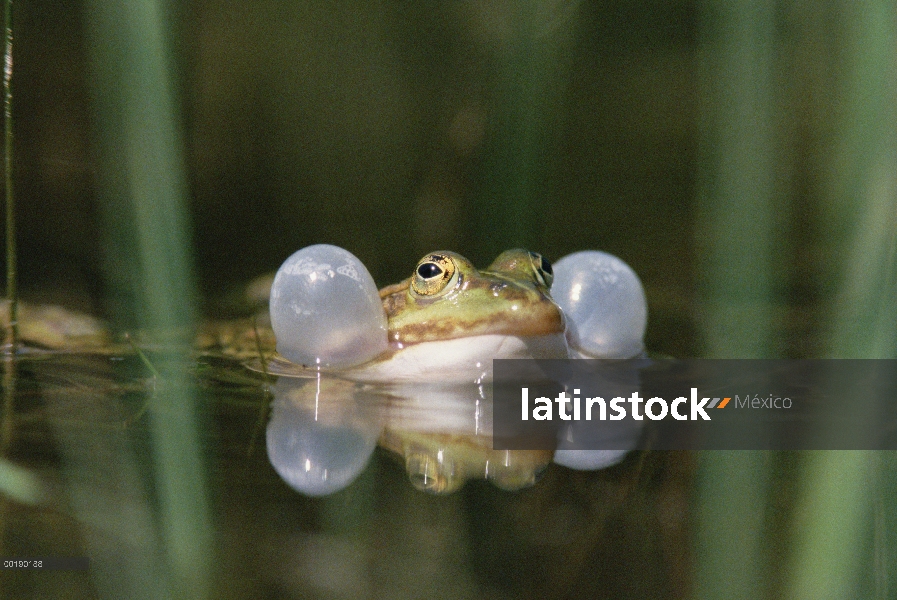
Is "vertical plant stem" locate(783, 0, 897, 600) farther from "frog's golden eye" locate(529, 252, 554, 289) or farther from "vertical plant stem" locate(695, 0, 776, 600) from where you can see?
"frog's golden eye" locate(529, 252, 554, 289)

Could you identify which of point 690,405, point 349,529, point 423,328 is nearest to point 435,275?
point 423,328

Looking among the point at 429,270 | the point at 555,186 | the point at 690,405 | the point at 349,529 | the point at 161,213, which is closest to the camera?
the point at 161,213

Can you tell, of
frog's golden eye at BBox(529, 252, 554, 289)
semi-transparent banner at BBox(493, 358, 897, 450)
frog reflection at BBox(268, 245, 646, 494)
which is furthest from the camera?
frog's golden eye at BBox(529, 252, 554, 289)

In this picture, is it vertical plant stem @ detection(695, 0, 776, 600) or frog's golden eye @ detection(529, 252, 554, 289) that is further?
frog's golden eye @ detection(529, 252, 554, 289)

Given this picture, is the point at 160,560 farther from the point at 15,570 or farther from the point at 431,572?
the point at 431,572

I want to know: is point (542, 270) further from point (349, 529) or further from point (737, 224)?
point (737, 224)

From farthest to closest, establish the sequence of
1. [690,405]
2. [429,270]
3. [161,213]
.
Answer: [429,270]
[690,405]
[161,213]

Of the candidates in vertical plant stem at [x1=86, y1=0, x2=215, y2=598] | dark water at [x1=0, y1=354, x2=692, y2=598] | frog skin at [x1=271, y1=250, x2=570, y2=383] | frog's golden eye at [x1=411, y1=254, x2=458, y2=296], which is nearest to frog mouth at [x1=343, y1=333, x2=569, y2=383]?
frog skin at [x1=271, y1=250, x2=570, y2=383]

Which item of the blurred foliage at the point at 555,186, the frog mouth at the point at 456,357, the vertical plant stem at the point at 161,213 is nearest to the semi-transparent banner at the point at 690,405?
the frog mouth at the point at 456,357
